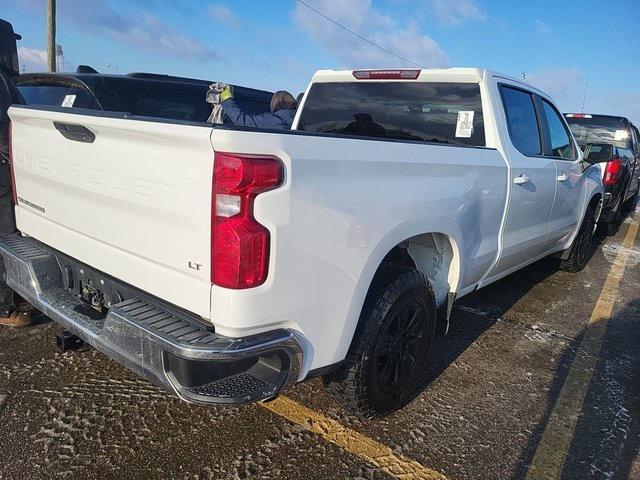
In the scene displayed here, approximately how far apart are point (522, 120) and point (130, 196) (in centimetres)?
302

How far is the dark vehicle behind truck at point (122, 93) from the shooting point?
5.04 metres

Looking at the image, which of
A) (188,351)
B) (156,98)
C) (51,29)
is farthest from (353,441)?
(51,29)

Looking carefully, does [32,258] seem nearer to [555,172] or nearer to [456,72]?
[456,72]

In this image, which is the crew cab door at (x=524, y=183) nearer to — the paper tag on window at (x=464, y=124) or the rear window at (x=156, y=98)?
the paper tag on window at (x=464, y=124)

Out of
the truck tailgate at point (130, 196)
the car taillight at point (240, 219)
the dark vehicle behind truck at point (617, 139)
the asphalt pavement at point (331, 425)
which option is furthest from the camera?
the dark vehicle behind truck at point (617, 139)

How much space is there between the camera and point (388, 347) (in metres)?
2.65

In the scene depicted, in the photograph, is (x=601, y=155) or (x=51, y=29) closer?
(x=601, y=155)

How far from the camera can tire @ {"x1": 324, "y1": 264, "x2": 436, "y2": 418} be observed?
8.00 ft

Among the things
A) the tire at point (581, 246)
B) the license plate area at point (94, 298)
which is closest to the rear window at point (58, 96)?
the license plate area at point (94, 298)

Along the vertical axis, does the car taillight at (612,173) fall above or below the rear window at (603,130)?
below

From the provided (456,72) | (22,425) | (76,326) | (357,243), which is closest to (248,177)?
(357,243)

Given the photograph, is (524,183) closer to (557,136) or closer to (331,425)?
(557,136)

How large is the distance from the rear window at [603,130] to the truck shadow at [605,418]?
697 cm

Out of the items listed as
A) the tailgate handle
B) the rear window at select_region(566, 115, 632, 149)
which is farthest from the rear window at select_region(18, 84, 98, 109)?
the rear window at select_region(566, 115, 632, 149)
